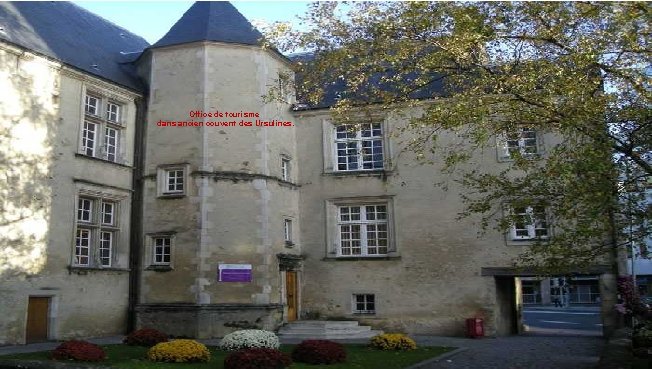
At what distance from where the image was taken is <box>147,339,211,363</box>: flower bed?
11633 millimetres

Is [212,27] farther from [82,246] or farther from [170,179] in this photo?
[82,246]

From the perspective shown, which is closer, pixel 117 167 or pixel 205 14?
pixel 117 167

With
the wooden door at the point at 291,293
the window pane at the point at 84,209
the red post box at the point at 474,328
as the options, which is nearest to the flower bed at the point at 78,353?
the window pane at the point at 84,209

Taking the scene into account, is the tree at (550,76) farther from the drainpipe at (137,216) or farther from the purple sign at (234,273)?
the drainpipe at (137,216)

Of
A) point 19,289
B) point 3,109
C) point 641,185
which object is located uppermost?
point 3,109

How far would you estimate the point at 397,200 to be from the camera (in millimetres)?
20016

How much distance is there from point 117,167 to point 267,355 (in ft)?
33.3

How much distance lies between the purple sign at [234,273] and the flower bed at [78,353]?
607 cm

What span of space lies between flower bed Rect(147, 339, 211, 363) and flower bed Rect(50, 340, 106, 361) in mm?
1017

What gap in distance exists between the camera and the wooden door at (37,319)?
15220 millimetres

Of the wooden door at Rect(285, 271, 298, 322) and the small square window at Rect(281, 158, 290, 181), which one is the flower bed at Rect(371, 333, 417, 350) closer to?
the wooden door at Rect(285, 271, 298, 322)

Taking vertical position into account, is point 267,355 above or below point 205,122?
below

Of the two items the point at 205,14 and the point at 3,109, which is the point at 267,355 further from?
the point at 205,14

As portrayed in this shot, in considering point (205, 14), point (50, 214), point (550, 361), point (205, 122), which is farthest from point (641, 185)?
point (205, 14)
